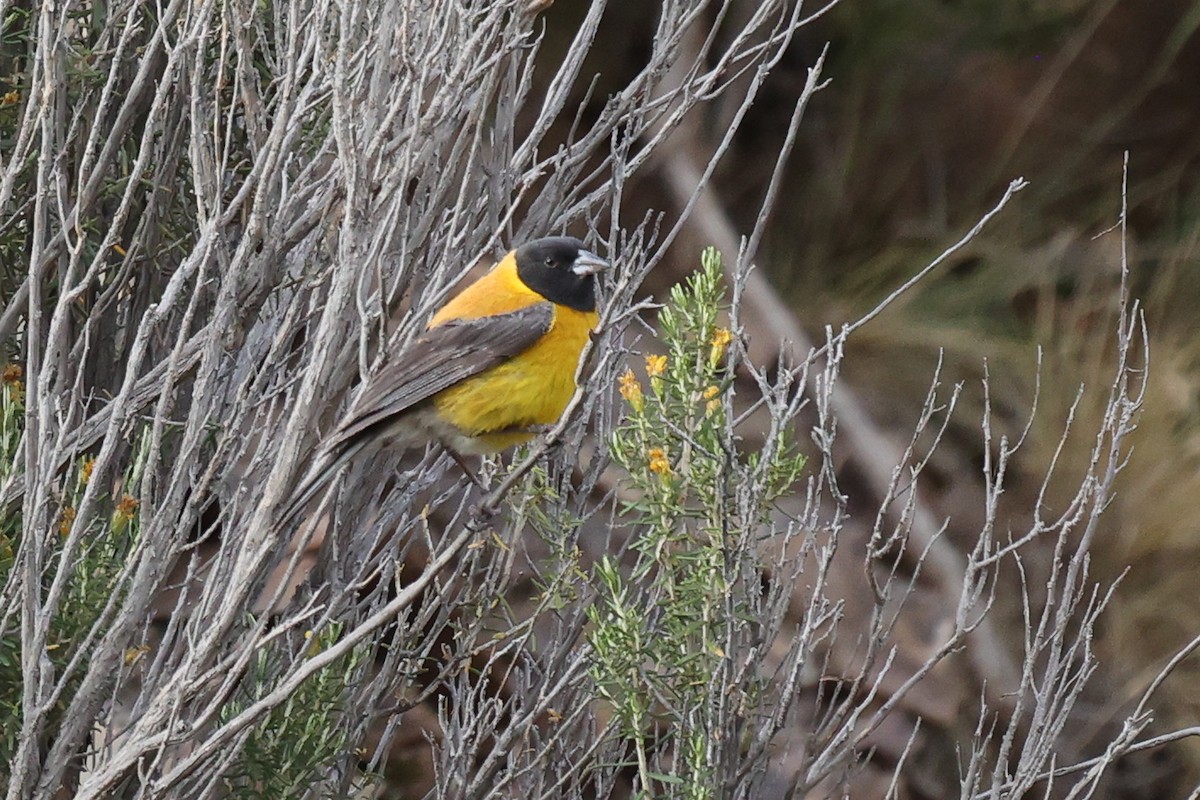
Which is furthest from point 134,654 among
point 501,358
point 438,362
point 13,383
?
point 501,358

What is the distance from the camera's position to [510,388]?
355 cm

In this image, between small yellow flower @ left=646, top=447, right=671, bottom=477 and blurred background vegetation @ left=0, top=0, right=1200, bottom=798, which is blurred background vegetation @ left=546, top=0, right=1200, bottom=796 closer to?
blurred background vegetation @ left=0, top=0, right=1200, bottom=798

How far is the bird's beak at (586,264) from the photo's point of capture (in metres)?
3.48

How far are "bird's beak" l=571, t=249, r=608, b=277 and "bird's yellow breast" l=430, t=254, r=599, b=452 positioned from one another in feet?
0.50

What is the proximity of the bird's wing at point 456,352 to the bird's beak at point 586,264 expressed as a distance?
0.15 metres

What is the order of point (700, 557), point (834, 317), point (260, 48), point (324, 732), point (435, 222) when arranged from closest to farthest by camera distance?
point (700, 557) → point (324, 732) → point (435, 222) → point (260, 48) → point (834, 317)

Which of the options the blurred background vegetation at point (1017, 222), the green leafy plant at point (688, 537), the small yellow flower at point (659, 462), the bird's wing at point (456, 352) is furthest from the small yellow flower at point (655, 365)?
the blurred background vegetation at point (1017, 222)

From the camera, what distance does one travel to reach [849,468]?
18.1 ft

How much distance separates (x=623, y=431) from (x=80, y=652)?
1.07 m

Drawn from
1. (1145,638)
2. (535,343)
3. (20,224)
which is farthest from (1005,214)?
(20,224)

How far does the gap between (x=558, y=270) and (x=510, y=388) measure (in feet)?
0.96

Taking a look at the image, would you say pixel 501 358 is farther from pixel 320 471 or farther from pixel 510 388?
pixel 320 471

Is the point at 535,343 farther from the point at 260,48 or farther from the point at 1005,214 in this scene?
the point at 1005,214

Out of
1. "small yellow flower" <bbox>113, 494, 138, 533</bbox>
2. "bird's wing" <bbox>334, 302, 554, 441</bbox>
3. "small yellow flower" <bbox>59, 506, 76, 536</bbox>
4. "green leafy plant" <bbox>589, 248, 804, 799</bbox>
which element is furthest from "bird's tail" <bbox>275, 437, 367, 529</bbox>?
"green leafy plant" <bbox>589, 248, 804, 799</bbox>
